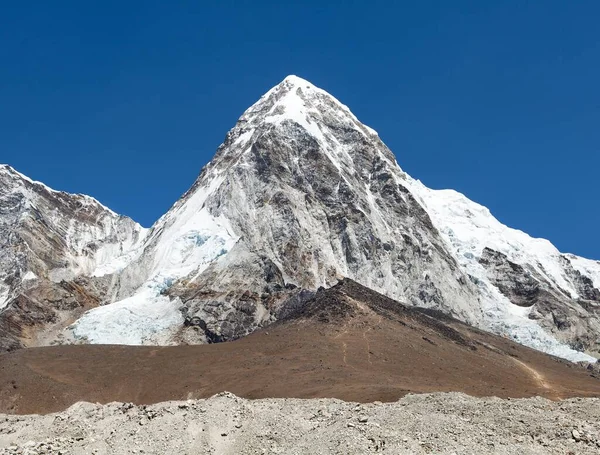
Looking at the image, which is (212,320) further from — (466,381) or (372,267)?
(466,381)

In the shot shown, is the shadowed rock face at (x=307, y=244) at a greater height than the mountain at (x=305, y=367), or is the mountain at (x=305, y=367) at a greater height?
the shadowed rock face at (x=307, y=244)

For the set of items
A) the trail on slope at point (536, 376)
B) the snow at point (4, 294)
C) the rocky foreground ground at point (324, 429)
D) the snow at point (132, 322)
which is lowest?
the rocky foreground ground at point (324, 429)

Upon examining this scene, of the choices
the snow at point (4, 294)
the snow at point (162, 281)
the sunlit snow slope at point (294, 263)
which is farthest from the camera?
the snow at point (4, 294)

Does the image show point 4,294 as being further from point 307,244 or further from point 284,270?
point 307,244

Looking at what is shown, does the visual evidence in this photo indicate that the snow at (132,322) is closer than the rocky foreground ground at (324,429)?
No

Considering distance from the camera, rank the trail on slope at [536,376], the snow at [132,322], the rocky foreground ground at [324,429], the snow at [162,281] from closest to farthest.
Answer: the rocky foreground ground at [324,429]
the trail on slope at [536,376]
the snow at [132,322]
the snow at [162,281]

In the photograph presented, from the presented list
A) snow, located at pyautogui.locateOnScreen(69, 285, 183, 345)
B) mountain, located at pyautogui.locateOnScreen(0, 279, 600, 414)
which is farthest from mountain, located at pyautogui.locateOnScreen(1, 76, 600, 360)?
mountain, located at pyautogui.locateOnScreen(0, 279, 600, 414)

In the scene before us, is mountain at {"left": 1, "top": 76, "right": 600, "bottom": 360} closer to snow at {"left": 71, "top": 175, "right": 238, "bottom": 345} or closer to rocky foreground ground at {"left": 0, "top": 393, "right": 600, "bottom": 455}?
snow at {"left": 71, "top": 175, "right": 238, "bottom": 345}

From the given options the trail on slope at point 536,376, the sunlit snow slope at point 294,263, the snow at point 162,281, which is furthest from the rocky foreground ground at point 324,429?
the sunlit snow slope at point 294,263

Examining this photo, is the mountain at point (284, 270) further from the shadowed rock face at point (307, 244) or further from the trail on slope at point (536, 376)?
the trail on slope at point (536, 376)
